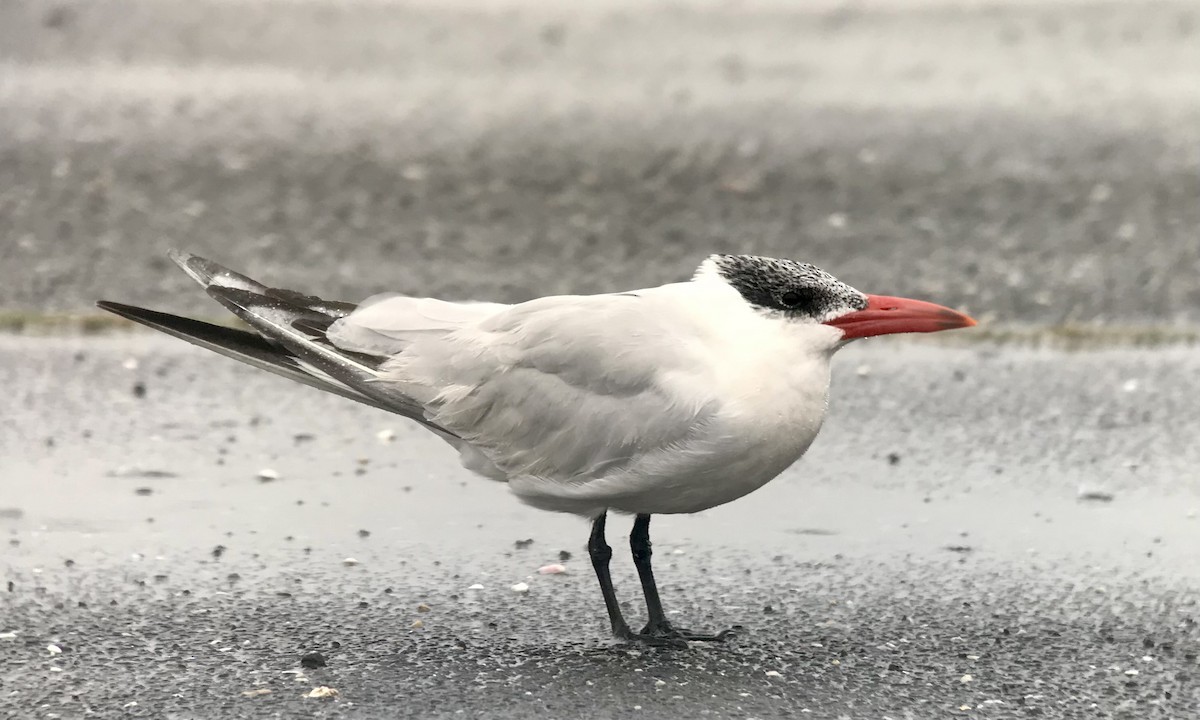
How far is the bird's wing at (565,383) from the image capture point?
4703 millimetres

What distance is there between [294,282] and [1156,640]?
17.1 ft

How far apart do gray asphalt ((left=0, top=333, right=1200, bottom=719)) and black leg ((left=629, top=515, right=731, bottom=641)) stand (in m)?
0.12

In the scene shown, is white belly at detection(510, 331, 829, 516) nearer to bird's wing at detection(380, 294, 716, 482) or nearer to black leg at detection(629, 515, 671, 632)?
bird's wing at detection(380, 294, 716, 482)

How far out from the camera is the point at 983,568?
5.55 meters

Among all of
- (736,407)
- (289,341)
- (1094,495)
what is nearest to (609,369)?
(736,407)

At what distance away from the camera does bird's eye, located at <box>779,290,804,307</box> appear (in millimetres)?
4719

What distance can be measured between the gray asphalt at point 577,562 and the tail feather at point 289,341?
0.64 metres

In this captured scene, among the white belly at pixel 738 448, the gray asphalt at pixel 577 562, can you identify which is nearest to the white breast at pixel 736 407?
the white belly at pixel 738 448

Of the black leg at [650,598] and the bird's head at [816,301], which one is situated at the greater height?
the bird's head at [816,301]

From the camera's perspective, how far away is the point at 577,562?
5.61m

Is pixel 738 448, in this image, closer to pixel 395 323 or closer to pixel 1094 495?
pixel 395 323

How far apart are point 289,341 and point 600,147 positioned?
6146mm

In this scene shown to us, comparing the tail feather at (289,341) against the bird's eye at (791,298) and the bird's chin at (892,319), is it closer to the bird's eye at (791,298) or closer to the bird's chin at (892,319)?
the bird's eye at (791,298)

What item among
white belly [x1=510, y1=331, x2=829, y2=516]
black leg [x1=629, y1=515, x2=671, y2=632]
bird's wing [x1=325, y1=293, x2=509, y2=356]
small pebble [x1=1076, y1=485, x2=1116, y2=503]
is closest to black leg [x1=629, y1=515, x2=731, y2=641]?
black leg [x1=629, y1=515, x2=671, y2=632]
